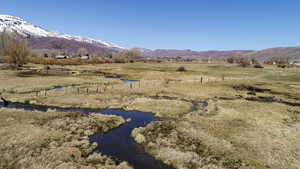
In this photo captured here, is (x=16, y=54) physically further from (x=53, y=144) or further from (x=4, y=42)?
(x=53, y=144)

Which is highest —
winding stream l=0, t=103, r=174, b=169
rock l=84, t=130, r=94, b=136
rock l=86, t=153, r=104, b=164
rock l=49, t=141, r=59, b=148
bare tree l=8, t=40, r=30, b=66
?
bare tree l=8, t=40, r=30, b=66

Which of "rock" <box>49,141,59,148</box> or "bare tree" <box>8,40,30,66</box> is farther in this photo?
"bare tree" <box>8,40,30,66</box>

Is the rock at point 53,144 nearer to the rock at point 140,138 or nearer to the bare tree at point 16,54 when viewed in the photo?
the rock at point 140,138

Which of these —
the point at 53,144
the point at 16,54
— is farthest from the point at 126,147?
the point at 16,54

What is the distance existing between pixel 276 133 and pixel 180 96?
1988 cm

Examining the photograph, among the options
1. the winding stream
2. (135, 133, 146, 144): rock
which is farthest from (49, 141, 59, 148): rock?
(135, 133, 146, 144): rock

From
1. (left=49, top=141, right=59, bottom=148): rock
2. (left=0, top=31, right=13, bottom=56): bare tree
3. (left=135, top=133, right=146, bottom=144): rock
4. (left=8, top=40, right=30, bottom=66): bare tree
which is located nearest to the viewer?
(left=49, top=141, right=59, bottom=148): rock

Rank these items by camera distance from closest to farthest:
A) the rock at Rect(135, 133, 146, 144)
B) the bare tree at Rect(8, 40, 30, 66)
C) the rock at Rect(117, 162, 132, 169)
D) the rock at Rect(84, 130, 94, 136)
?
1. the rock at Rect(117, 162, 132, 169)
2. the rock at Rect(135, 133, 146, 144)
3. the rock at Rect(84, 130, 94, 136)
4. the bare tree at Rect(8, 40, 30, 66)

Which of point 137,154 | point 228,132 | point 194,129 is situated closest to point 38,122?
point 137,154

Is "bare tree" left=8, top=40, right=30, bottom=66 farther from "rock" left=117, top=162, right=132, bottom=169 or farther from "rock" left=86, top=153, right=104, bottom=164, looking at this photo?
"rock" left=117, top=162, right=132, bottom=169

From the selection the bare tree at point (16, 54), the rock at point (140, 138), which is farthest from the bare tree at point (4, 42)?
the rock at point (140, 138)

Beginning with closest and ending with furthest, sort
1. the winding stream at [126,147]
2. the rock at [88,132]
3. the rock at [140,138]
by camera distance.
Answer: the winding stream at [126,147] → the rock at [140,138] → the rock at [88,132]

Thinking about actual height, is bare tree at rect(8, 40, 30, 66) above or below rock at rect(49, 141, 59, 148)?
above

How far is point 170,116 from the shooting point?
24.3m
